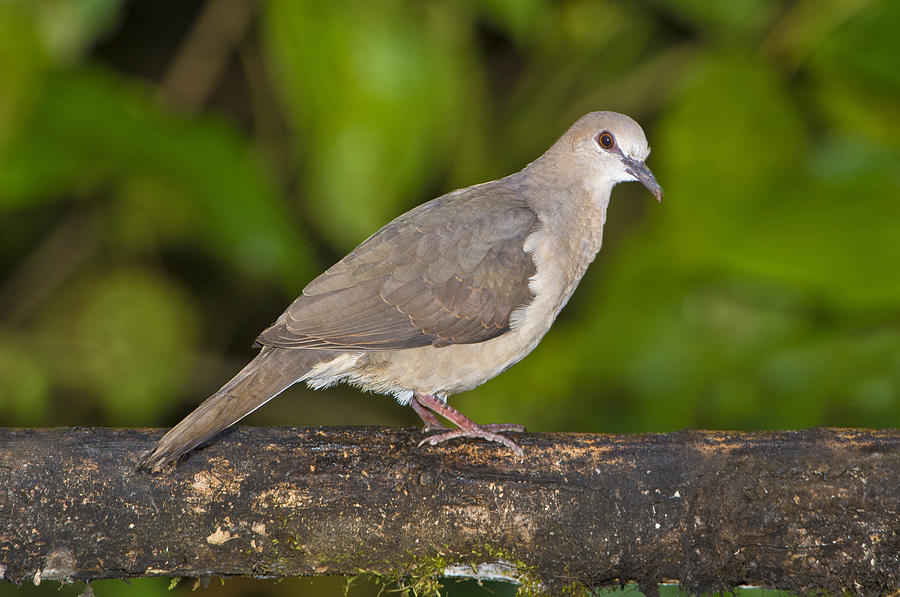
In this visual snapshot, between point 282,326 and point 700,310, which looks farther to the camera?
point 700,310

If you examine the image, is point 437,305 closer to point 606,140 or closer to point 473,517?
point 473,517

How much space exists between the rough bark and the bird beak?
1001 mm

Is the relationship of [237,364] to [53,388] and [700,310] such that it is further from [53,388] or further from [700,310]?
[700,310]

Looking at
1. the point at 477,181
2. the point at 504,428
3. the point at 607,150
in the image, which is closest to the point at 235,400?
the point at 504,428

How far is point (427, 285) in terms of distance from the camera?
Result: 10.6 feet

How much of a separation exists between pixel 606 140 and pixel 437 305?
0.93 m

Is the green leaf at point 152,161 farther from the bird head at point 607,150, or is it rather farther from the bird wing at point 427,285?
the bird head at point 607,150

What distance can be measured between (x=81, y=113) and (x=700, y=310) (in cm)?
285

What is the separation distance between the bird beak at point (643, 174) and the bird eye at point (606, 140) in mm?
74

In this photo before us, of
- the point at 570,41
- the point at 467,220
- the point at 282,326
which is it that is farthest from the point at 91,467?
the point at 570,41

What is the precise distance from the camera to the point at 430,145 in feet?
14.9

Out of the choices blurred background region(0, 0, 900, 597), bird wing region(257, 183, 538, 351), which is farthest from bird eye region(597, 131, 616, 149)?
blurred background region(0, 0, 900, 597)

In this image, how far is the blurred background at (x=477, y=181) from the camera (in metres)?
3.97

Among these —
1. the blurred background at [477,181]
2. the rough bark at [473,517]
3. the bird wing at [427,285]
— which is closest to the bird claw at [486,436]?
the rough bark at [473,517]
